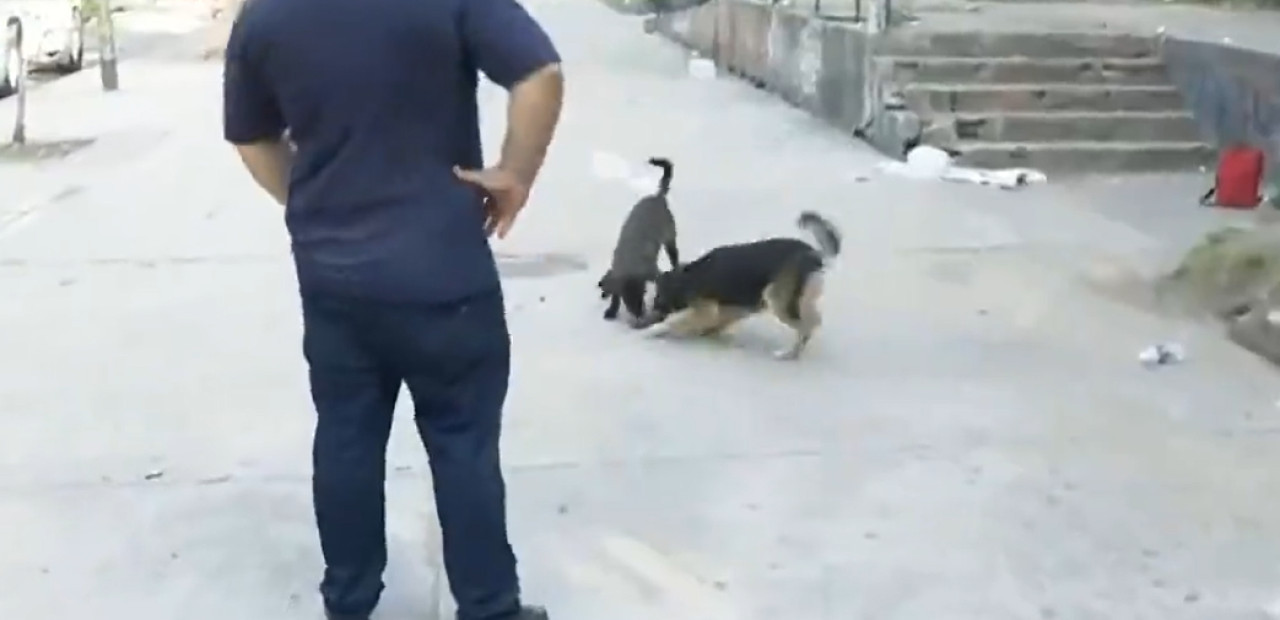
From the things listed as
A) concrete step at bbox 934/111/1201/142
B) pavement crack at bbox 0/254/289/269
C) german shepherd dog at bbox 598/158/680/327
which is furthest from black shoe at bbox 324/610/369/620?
concrete step at bbox 934/111/1201/142

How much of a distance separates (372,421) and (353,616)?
521 millimetres

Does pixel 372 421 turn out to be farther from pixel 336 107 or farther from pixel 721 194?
pixel 721 194

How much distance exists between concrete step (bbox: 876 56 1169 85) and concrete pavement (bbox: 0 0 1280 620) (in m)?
3.13

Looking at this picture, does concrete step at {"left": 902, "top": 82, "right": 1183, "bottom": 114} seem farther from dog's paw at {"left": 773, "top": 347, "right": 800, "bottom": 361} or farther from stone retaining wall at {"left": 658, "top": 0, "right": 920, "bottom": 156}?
dog's paw at {"left": 773, "top": 347, "right": 800, "bottom": 361}

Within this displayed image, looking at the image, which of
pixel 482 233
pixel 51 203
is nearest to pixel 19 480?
pixel 482 233

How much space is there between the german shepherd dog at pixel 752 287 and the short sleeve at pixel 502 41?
3.10 m

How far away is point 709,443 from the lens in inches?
210

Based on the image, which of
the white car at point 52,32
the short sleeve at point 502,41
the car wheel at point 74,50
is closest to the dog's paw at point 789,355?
the short sleeve at point 502,41

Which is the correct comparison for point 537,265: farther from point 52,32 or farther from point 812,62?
point 52,32

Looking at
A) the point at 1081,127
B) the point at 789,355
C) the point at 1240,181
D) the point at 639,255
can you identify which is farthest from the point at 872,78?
the point at 789,355

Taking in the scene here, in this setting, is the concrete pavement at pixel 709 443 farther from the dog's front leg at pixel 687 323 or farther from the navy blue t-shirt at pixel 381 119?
the navy blue t-shirt at pixel 381 119

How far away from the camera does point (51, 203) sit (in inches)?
390

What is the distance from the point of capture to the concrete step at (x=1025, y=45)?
40.7 ft

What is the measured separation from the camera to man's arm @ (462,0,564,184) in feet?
10.7
